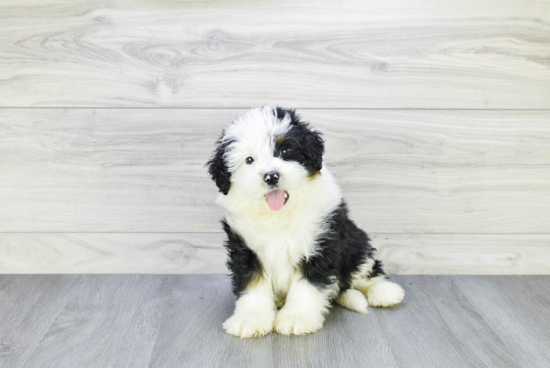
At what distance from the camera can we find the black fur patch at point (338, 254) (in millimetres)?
1630

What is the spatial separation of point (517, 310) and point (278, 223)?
0.91m

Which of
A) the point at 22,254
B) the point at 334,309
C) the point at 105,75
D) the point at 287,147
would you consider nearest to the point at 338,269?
the point at 334,309

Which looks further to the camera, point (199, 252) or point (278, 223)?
point (199, 252)

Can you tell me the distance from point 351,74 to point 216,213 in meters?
0.76

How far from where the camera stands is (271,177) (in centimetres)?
149

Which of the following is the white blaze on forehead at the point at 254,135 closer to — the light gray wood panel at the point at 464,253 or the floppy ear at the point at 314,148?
the floppy ear at the point at 314,148

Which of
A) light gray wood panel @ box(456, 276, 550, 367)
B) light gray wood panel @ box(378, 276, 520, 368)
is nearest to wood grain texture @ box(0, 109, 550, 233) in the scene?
light gray wood panel @ box(456, 276, 550, 367)

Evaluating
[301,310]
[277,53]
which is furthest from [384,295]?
[277,53]

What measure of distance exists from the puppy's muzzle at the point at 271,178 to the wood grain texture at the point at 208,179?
2.01 feet

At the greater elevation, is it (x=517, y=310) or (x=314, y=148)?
(x=314, y=148)

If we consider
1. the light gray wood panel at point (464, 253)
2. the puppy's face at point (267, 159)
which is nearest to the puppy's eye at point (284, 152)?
the puppy's face at point (267, 159)

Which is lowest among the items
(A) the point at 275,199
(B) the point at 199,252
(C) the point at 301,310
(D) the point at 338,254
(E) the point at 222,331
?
(B) the point at 199,252

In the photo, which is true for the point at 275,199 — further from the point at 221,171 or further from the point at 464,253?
the point at 464,253

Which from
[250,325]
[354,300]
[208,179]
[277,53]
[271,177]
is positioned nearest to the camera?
[271,177]
